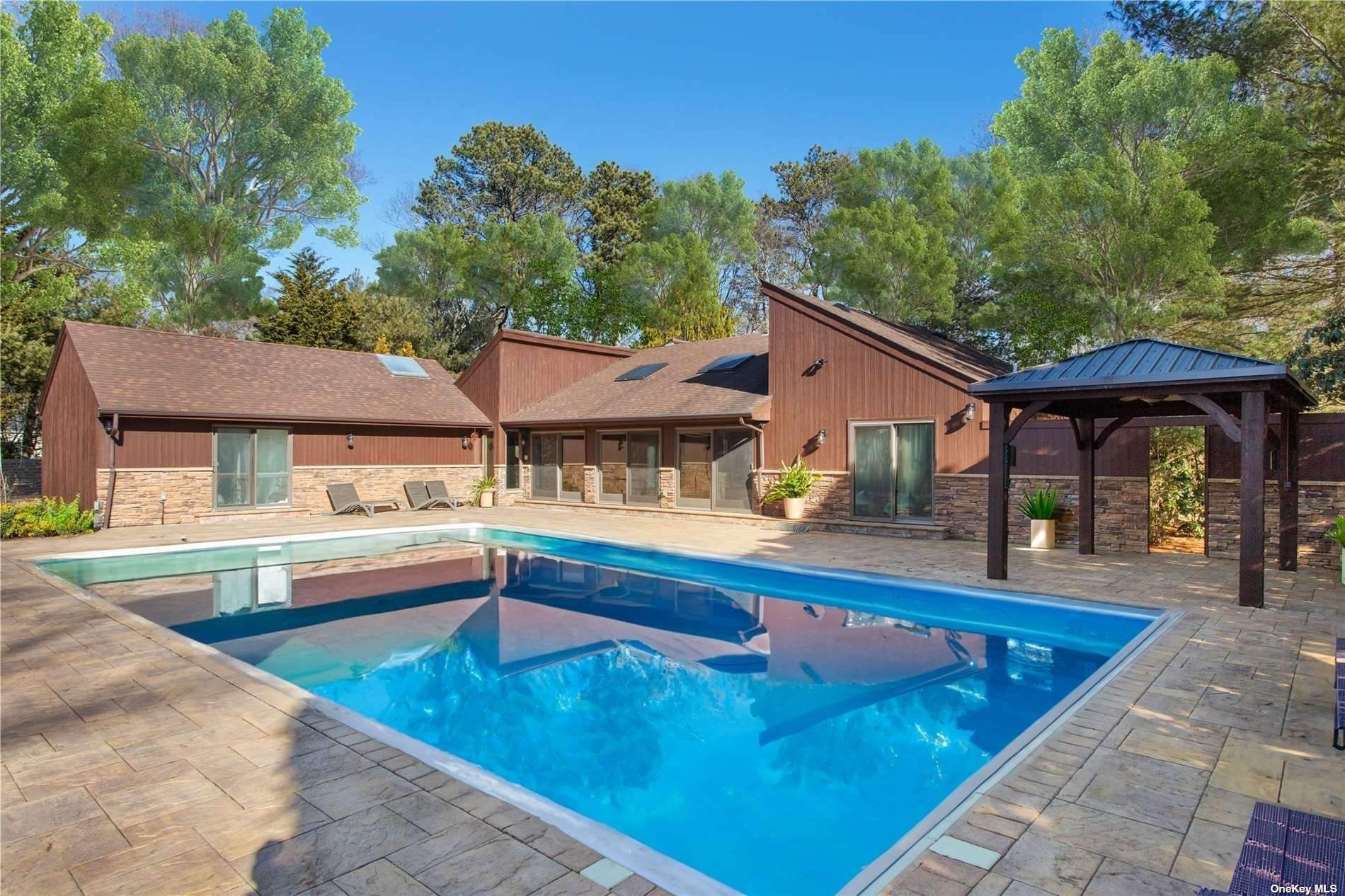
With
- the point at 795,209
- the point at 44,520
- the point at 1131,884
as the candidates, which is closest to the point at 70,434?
the point at 44,520

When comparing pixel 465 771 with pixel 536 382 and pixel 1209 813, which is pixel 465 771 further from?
pixel 536 382

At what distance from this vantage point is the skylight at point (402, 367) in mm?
20859

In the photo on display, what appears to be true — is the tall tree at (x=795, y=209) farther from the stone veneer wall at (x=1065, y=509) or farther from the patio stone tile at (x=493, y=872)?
the patio stone tile at (x=493, y=872)

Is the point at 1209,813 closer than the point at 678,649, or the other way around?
the point at 1209,813

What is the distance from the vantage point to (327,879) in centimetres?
261

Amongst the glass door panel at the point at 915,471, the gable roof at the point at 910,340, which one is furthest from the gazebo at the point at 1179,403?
the gable roof at the point at 910,340

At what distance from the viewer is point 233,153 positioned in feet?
79.7

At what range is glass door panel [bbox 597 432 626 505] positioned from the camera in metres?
18.1

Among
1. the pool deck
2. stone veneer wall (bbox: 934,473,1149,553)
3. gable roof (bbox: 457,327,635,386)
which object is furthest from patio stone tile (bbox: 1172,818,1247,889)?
gable roof (bbox: 457,327,635,386)

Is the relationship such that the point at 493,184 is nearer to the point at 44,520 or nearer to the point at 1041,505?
the point at 44,520

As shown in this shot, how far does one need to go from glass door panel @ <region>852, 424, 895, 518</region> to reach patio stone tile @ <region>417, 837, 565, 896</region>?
38.9 feet

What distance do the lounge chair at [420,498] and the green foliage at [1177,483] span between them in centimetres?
1579

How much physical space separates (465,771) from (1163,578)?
28.9 feet

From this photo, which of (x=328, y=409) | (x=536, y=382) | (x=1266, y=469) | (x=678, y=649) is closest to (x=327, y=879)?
(x=678, y=649)
